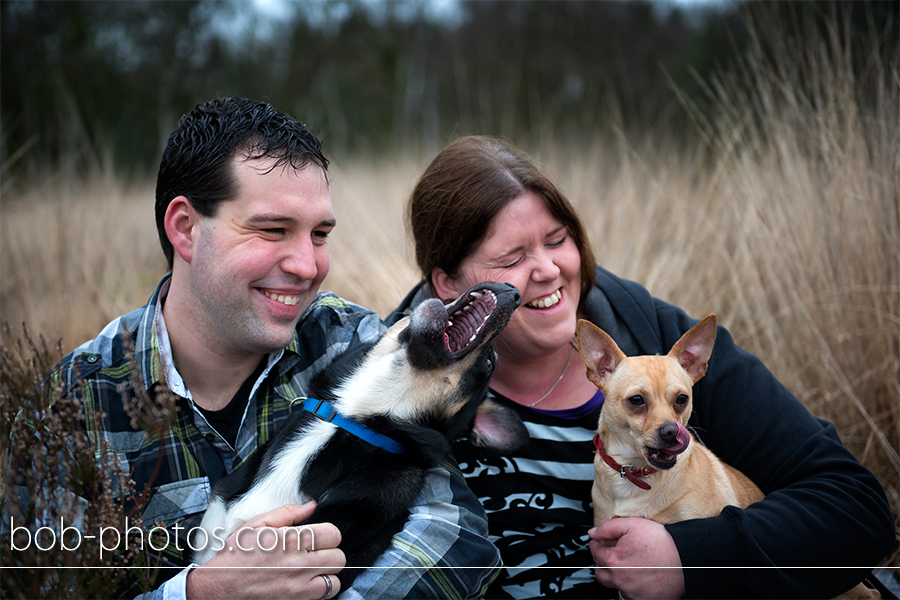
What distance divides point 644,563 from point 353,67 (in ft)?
47.4

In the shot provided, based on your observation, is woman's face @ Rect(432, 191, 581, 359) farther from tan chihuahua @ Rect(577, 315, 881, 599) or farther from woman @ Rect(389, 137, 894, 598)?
tan chihuahua @ Rect(577, 315, 881, 599)

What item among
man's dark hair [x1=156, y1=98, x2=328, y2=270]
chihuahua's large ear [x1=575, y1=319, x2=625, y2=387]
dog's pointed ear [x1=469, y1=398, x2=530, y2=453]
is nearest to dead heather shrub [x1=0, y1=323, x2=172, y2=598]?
man's dark hair [x1=156, y1=98, x2=328, y2=270]

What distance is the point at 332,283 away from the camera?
15.9 ft

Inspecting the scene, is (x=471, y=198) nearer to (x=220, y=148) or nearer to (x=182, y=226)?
(x=220, y=148)

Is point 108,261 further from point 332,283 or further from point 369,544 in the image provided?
point 369,544

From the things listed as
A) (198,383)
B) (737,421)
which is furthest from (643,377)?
(198,383)

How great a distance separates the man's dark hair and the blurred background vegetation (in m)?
4.23

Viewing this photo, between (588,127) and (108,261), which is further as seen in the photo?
(588,127)

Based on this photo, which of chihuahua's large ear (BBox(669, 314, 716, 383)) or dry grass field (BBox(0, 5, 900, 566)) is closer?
chihuahua's large ear (BBox(669, 314, 716, 383))

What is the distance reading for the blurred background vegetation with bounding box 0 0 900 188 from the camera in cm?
820

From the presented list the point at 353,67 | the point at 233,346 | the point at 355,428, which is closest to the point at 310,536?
the point at 355,428

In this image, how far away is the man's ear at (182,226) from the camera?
2133 millimetres

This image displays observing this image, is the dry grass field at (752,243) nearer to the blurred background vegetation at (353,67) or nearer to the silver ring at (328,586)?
the blurred background vegetation at (353,67)

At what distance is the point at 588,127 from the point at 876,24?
4.68 m
